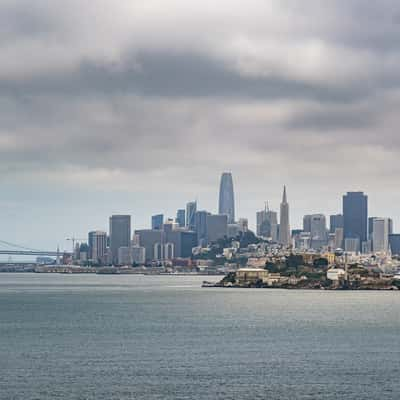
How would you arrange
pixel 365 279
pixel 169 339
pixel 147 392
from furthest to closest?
pixel 365 279 → pixel 169 339 → pixel 147 392

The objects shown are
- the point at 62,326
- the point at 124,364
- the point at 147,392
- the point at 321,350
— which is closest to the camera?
the point at 147,392

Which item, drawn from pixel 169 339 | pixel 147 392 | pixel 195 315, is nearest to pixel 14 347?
pixel 169 339

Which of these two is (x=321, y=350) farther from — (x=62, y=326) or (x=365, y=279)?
(x=365, y=279)

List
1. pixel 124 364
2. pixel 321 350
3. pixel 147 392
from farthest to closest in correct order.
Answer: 1. pixel 321 350
2. pixel 124 364
3. pixel 147 392

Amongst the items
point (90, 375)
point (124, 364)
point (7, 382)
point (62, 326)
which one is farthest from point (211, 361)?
point (62, 326)

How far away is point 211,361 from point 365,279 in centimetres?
11852

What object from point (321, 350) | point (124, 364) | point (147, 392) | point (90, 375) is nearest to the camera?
point (147, 392)

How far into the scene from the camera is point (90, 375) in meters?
52.3

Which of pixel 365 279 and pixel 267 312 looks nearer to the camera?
pixel 267 312

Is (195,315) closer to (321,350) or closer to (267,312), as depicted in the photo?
(267,312)

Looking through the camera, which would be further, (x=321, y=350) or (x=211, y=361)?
(x=321, y=350)

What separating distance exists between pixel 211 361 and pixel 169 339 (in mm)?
12873

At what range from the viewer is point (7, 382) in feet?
165

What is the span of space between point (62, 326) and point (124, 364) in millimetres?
26341
